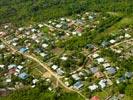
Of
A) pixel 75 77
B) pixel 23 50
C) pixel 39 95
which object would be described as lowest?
pixel 39 95

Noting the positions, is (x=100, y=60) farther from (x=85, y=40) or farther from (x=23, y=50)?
(x=23, y=50)

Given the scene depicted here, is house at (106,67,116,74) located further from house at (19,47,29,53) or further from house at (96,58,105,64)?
house at (19,47,29,53)

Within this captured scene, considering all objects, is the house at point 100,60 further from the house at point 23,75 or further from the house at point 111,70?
the house at point 23,75

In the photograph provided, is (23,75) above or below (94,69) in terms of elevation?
below

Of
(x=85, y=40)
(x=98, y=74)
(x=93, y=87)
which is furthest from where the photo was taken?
(x=85, y=40)

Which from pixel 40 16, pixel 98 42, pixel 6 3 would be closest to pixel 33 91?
pixel 98 42

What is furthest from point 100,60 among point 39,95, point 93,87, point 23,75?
point 23,75

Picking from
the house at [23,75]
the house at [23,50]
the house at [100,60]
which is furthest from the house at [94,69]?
the house at [23,50]

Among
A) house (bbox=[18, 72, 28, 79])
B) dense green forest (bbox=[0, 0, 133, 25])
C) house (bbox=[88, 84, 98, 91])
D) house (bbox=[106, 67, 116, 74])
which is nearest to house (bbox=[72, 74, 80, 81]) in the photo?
house (bbox=[88, 84, 98, 91])
